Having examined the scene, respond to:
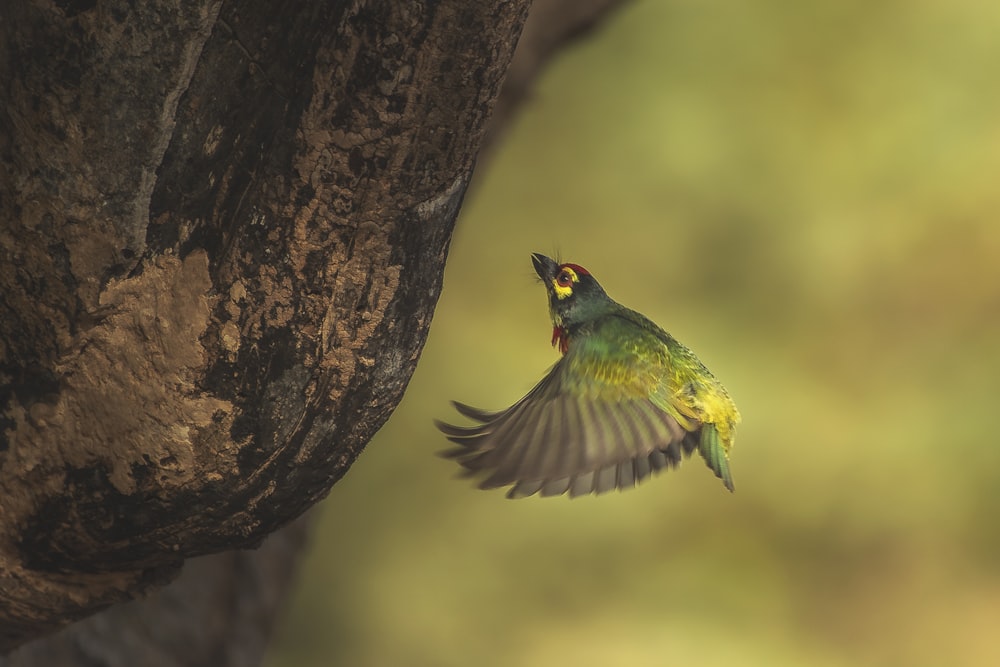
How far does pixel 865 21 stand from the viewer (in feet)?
12.6

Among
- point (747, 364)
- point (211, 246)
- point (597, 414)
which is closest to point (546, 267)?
point (597, 414)

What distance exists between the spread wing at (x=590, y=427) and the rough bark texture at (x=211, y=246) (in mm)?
216

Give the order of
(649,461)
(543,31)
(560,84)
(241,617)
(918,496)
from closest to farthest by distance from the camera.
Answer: (649,461) → (241,617) → (543,31) → (918,496) → (560,84)

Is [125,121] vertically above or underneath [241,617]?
above

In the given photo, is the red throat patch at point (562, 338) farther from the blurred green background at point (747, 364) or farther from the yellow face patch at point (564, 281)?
the blurred green background at point (747, 364)

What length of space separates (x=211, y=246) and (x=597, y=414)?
0.65 m

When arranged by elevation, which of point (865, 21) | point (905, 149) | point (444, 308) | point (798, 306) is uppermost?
point (865, 21)

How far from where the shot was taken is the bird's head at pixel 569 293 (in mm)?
1792

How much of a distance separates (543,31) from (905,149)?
1.40 m

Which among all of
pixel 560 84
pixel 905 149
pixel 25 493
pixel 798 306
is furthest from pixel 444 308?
pixel 25 493

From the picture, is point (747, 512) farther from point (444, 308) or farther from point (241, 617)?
point (241, 617)

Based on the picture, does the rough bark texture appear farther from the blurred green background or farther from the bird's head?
the blurred green background

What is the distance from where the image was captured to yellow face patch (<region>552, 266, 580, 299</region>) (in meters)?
1.79

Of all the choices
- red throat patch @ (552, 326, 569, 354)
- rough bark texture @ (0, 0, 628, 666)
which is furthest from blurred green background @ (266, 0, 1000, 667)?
rough bark texture @ (0, 0, 628, 666)
